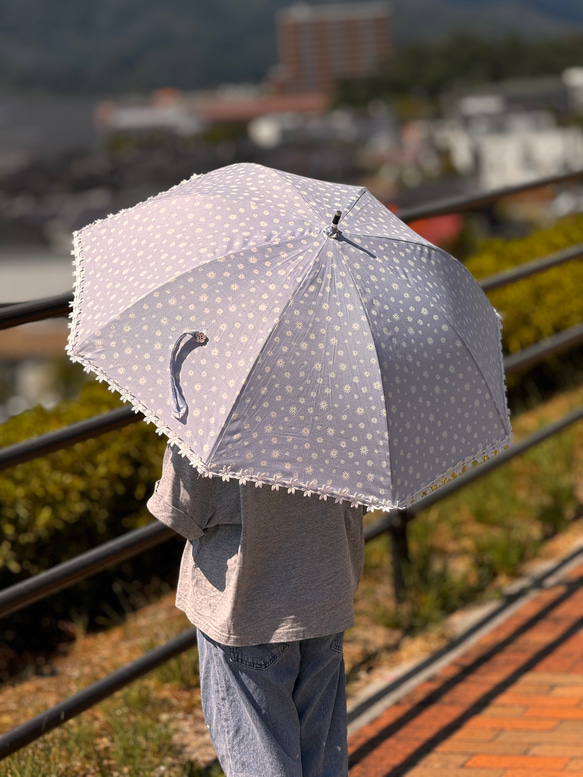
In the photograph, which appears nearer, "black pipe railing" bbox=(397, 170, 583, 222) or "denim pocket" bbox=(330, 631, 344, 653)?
"denim pocket" bbox=(330, 631, 344, 653)

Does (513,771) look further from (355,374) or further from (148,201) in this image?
(148,201)

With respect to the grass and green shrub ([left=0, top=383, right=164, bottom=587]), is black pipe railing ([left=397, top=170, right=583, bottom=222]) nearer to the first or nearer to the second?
the grass

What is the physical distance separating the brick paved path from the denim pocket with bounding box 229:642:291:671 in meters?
0.88

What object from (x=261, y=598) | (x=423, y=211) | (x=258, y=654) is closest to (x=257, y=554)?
(x=261, y=598)

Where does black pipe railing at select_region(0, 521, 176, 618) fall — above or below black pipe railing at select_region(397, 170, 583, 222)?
below

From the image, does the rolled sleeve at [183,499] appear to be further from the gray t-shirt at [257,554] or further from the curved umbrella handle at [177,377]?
the curved umbrella handle at [177,377]

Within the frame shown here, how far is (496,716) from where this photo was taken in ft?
8.91

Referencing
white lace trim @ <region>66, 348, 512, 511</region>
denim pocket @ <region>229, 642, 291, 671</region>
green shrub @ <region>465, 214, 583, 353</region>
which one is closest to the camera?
white lace trim @ <region>66, 348, 512, 511</region>

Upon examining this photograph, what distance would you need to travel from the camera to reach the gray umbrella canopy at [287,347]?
1.57 metres

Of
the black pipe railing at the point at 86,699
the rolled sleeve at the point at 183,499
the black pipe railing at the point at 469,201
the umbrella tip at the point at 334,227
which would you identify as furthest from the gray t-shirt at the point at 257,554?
the black pipe railing at the point at 469,201

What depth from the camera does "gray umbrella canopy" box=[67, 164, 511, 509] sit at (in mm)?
1567

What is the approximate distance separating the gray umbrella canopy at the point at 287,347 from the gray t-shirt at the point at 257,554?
0.16m

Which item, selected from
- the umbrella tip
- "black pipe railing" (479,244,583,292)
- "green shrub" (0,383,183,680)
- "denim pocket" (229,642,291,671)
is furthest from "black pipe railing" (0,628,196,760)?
"black pipe railing" (479,244,583,292)

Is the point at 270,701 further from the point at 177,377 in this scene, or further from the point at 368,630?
the point at 368,630
